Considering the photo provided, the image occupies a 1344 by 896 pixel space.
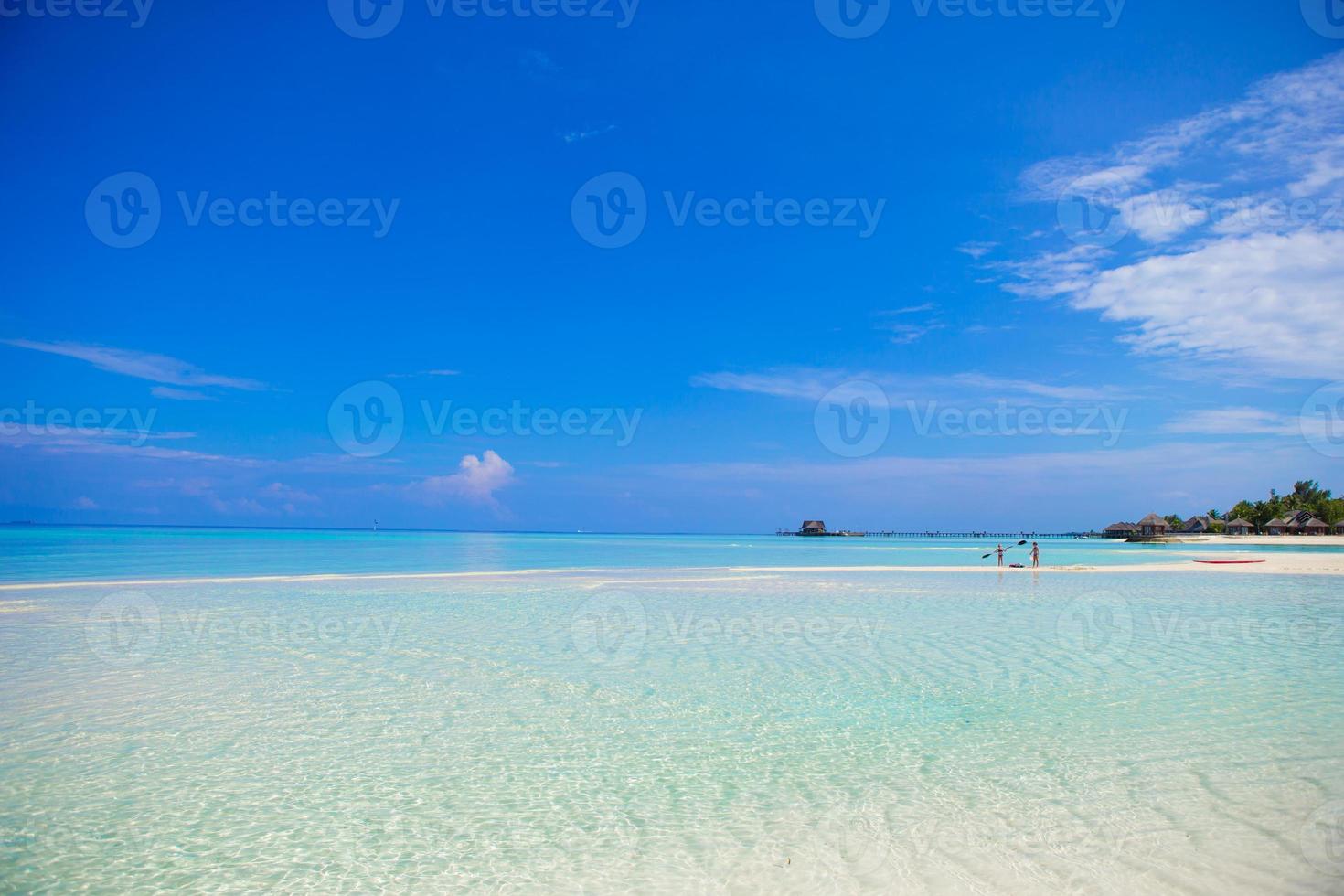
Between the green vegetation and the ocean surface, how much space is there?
105052mm

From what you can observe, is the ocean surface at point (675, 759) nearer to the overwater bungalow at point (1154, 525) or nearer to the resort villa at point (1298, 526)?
the overwater bungalow at point (1154, 525)

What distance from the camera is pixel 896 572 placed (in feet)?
123

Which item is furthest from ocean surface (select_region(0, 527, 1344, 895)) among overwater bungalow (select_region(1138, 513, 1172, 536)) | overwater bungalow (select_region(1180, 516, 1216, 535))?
overwater bungalow (select_region(1180, 516, 1216, 535))

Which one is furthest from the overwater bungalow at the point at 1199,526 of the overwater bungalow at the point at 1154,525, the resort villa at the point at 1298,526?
the overwater bungalow at the point at 1154,525

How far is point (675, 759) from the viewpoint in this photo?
7598mm

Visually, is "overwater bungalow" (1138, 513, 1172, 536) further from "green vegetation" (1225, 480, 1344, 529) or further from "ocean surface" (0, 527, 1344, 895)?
"ocean surface" (0, 527, 1344, 895)

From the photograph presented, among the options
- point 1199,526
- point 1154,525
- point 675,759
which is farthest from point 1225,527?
point 675,759

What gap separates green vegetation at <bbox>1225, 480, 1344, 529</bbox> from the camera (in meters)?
95.5

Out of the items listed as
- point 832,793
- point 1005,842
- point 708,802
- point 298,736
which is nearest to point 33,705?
point 298,736

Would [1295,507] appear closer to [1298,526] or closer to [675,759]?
[1298,526]

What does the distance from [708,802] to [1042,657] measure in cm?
873

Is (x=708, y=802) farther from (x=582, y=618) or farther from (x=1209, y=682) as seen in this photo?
(x=582, y=618)

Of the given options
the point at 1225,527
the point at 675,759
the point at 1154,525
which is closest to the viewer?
the point at 675,759

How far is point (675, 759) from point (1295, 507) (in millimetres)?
132410
